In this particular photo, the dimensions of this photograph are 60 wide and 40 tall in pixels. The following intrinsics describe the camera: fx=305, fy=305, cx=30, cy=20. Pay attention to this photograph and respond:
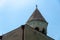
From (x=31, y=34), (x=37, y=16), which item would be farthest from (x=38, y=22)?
(x=31, y=34)

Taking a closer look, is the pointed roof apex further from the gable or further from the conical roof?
the gable

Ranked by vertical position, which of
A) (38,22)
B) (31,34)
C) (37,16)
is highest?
(37,16)

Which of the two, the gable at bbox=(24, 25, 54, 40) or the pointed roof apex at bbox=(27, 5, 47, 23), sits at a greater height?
the pointed roof apex at bbox=(27, 5, 47, 23)

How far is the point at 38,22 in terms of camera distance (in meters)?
35.8

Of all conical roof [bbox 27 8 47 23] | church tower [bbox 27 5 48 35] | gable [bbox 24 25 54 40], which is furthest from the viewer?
conical roof [bbox 27 8 47 23]

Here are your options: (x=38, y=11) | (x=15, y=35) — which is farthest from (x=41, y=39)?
(x=38, y=11)

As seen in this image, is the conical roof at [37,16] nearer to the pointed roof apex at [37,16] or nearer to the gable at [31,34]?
the pointed roof apex at [37,16]

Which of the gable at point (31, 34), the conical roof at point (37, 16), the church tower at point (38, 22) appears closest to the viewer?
the gable at point (31, 34)

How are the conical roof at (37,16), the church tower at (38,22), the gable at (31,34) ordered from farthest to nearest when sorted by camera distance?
the conical roof at (37,16) → the church tower at (38,22) → the gable at (31,34)

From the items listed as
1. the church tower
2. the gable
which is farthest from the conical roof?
the gable

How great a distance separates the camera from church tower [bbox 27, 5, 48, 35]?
118 feet

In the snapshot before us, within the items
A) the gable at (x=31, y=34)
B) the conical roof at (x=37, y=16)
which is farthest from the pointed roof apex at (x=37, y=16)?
the gable at (x=31, y=34)

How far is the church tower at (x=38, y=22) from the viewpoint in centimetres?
3588

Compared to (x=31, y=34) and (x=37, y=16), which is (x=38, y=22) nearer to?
(x=37, y=16)
